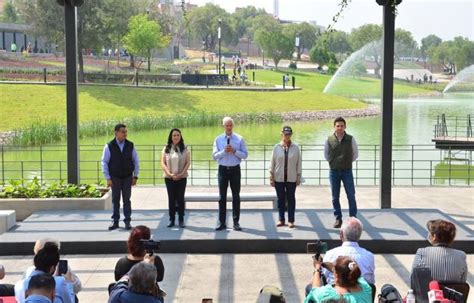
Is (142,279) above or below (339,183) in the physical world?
above

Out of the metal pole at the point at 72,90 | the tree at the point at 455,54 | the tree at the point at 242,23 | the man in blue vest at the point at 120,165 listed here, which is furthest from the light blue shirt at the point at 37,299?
the tree at the point at 242,23

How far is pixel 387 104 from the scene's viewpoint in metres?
11.4

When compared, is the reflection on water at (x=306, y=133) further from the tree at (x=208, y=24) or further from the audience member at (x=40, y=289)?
the tree at (x=208, y=24)

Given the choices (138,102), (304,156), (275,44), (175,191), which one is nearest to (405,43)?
(275,44)

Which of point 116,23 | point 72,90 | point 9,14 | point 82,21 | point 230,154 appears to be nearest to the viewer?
point 230,154

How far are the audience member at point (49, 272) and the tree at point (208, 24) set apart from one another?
11463 centimetres

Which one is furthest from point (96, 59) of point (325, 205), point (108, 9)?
point (325, 205)

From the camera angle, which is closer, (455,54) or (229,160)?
(229,160)

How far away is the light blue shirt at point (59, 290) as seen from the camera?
4.67m

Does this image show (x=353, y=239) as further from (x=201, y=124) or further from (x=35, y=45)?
(x=35, y=45)

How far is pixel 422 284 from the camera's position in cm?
493

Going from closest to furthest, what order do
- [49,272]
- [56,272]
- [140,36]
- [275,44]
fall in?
[49,272], [56,272], [140,36], [275,44]

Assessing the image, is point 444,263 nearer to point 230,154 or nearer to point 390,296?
point 390,296

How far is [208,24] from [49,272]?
4757 inches
